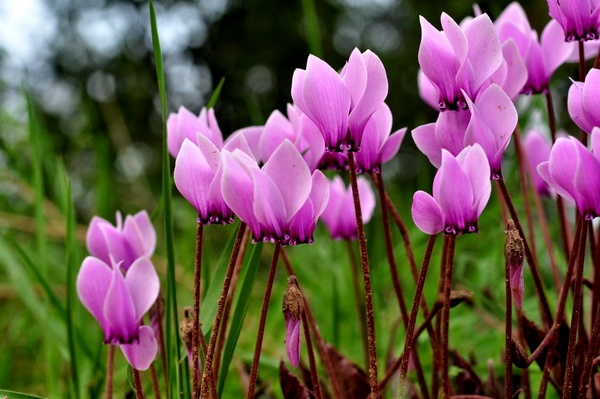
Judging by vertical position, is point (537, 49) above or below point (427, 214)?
above

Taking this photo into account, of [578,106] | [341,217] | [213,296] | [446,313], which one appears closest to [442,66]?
[578,106]

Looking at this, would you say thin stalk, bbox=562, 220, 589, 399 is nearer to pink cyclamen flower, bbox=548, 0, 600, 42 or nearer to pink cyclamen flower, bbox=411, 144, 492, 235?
pink cyclamen flower, bbox=411, 144, 492, 235

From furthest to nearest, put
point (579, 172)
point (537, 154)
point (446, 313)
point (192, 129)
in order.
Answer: point (537, 154) < point (192, 129) < point (446, 313) < point (579, 172)

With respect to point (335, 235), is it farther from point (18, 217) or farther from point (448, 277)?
point (18, 217)

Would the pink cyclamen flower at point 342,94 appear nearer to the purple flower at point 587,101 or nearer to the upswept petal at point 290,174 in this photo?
the upswept petal at point 290,174

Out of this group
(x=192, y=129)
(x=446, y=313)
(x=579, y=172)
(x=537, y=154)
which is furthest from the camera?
(x=537, y=154)

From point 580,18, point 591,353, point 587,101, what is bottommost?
point 591,353

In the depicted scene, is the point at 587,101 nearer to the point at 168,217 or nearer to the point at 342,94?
the point at 342,94
